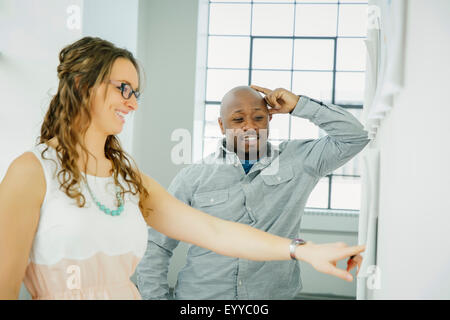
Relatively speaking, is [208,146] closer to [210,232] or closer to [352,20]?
[352,20]

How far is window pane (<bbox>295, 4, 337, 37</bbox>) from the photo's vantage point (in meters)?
4.27

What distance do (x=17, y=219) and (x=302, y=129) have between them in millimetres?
3559

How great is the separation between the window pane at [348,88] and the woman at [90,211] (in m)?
3.41

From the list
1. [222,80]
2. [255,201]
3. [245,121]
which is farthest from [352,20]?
[255,201]

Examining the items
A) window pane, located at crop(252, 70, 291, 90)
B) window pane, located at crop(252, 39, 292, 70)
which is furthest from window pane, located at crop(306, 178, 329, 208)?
window pane, located at crop(252, 39, 292, 70)

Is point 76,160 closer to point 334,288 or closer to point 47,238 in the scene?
point 47,238

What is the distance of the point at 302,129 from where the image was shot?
4191mm

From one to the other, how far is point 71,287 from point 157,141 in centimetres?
314

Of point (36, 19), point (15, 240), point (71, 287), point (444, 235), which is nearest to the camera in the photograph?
point (444, 235)

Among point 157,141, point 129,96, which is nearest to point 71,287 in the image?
point 129,96

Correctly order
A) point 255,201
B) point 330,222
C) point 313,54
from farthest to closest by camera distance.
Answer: point 313,54 → point 330,222 → point 255,201

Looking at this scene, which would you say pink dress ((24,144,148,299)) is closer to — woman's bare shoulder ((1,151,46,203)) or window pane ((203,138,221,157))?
woman's bare shoulder ((1,151,46,203))

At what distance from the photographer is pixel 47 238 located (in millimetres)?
890

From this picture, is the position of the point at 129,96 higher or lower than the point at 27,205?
higher
